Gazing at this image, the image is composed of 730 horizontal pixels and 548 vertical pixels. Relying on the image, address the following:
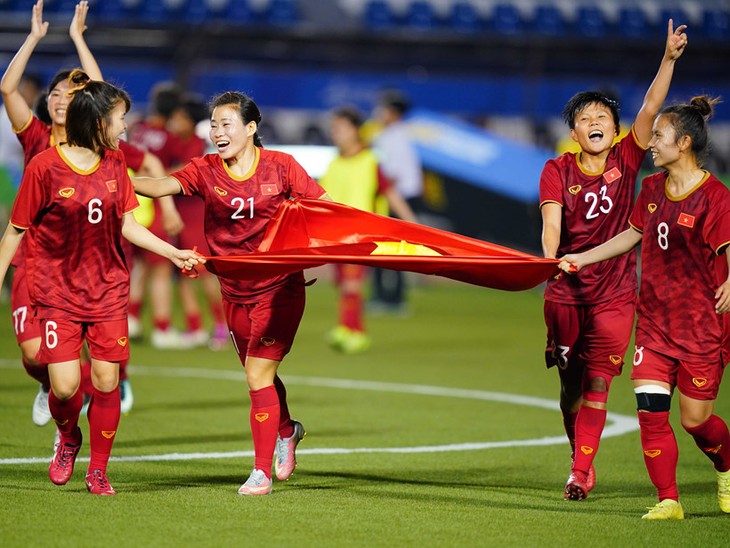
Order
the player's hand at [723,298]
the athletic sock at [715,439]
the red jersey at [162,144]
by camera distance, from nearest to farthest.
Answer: the player's hand at [723,298] → the athletic sock at [715,439] → the red jersey at [162,144]

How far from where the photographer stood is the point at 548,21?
26422mm

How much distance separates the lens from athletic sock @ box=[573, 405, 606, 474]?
6309mm

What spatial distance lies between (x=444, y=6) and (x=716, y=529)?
21906 millimetres

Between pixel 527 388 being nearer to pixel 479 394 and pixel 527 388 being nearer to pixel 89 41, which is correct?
pixel 479 394

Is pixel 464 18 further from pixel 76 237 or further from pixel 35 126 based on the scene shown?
pixel 76 237

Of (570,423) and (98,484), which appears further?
(570,423)

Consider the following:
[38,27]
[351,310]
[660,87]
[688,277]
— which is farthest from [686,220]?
[351,310]

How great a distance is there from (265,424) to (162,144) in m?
Answer: 7.08

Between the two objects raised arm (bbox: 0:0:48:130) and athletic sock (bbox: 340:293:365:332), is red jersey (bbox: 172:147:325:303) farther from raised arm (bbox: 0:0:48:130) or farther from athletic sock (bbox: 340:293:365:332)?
athletic sock (bbox: 340:293:365:332)

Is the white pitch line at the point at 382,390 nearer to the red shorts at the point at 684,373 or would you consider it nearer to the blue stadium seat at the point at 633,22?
the red shorts at the point at 684,373


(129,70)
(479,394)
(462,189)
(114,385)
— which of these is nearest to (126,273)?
(114,385)

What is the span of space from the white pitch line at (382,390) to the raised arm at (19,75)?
2.00 m

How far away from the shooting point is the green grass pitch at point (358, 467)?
17.5ft

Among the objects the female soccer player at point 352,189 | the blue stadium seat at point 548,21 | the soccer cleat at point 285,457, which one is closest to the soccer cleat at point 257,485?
the soccer cleat at point 285,457
